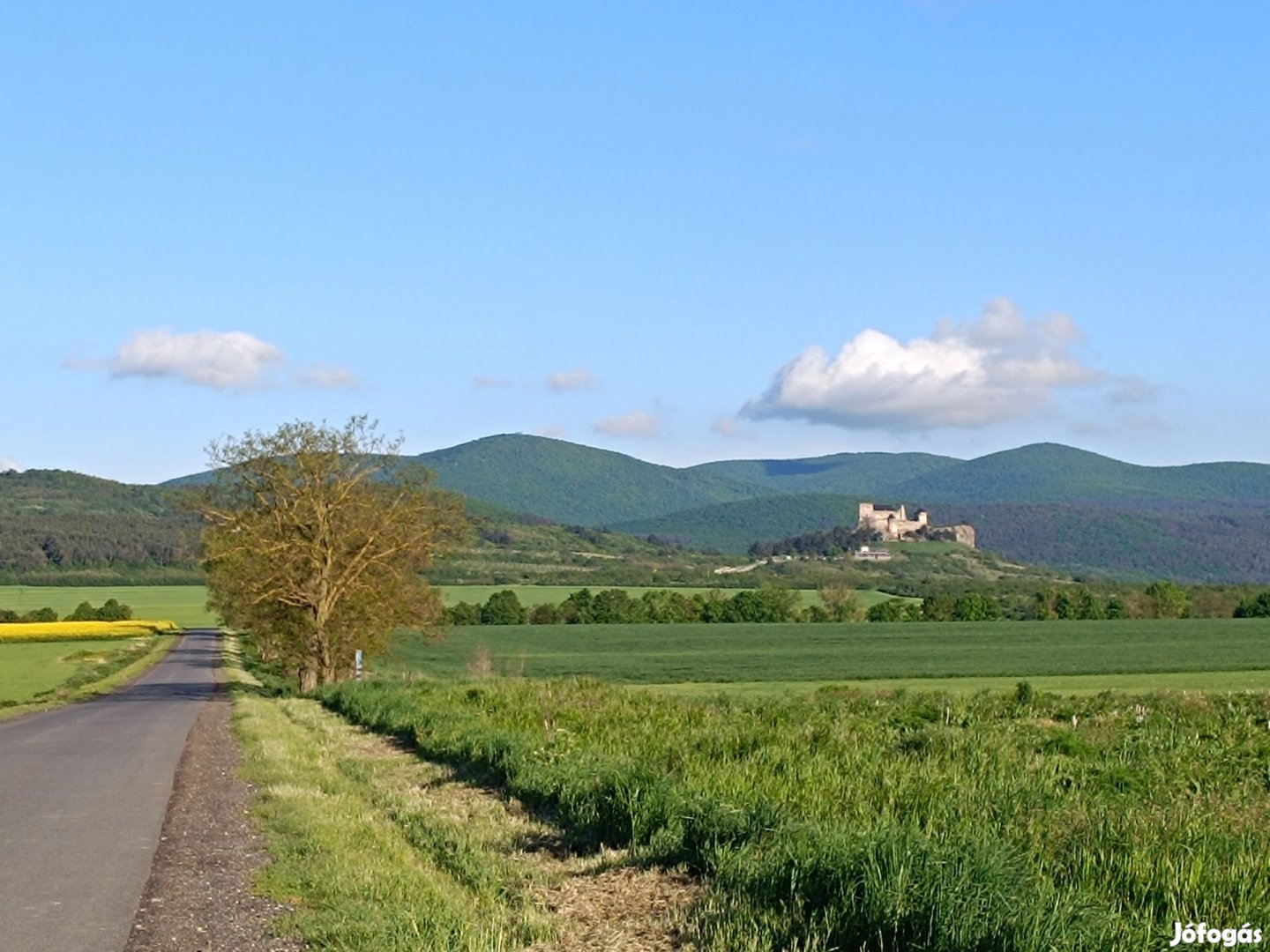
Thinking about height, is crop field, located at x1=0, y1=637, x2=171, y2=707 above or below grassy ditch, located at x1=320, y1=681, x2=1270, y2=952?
below

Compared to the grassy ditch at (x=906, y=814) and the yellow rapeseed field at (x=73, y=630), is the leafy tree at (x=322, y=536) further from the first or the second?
the yellow rapeseed field at (x=73, y=630)

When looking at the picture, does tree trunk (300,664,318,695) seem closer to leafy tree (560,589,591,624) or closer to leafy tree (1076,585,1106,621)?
leafy tree (560,589,591,624)

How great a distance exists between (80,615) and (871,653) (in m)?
80.2

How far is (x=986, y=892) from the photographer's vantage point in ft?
25.2

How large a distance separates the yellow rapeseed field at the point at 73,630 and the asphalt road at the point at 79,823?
77244 mm

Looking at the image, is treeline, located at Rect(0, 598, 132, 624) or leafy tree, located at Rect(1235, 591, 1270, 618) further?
treeline, located at Rect(0, 598, 132, 624)

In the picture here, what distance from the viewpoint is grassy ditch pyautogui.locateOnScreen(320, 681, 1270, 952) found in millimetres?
7621

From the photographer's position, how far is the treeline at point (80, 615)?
404ft

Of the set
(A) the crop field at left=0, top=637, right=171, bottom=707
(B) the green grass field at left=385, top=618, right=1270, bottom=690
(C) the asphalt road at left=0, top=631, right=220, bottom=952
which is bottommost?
(B) the green grass field at left=385, top=618, right=1270, bottom=690

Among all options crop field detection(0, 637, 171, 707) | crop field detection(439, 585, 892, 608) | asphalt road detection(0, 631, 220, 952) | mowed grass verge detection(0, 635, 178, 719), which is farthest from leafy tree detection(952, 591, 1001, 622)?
asphalt road detection(0, 631, 220, 952)

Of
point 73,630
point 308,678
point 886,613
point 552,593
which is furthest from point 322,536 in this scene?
point 552,593

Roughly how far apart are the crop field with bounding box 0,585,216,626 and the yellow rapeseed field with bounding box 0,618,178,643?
18535 mm

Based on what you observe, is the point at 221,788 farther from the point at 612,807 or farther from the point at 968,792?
the point at 968,792

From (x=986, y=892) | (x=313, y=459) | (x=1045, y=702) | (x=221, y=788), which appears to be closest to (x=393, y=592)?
(x=313, y=459)
